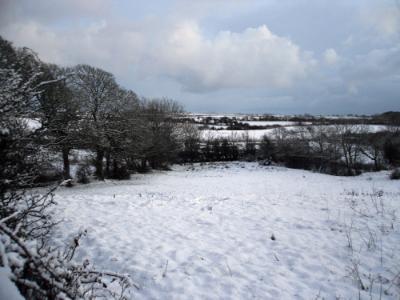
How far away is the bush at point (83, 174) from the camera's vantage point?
64.1ft

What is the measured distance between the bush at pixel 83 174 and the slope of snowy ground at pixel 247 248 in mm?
12304

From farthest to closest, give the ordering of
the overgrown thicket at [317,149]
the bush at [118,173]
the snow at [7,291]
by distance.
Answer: the overgrown thicket at [317,149] < the bush at [118,173] < the snow at [7,291]

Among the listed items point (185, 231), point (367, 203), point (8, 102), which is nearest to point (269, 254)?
point (185, 231)

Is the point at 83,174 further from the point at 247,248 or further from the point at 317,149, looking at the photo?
the point at 317,149

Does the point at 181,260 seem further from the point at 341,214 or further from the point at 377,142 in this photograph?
the point at 377,142

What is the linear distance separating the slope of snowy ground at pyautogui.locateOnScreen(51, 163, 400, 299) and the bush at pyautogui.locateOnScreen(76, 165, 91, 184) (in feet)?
40.4

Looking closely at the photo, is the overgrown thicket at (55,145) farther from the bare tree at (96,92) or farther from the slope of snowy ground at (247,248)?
the slope of snowy ground at (247,248)

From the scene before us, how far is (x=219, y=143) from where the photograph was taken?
4941 cm

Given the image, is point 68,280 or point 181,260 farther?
point 181,260

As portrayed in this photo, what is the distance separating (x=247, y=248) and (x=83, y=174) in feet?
59.5

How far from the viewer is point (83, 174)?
65.6 ft

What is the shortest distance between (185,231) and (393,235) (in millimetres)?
4677

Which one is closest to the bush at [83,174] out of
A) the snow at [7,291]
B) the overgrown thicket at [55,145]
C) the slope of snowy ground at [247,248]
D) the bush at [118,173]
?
the overgrown thicket at [55,145]

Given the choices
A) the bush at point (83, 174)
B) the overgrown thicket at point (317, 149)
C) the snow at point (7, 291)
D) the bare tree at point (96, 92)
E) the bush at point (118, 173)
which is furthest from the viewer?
the overgrown thicket at point (317, 149)
